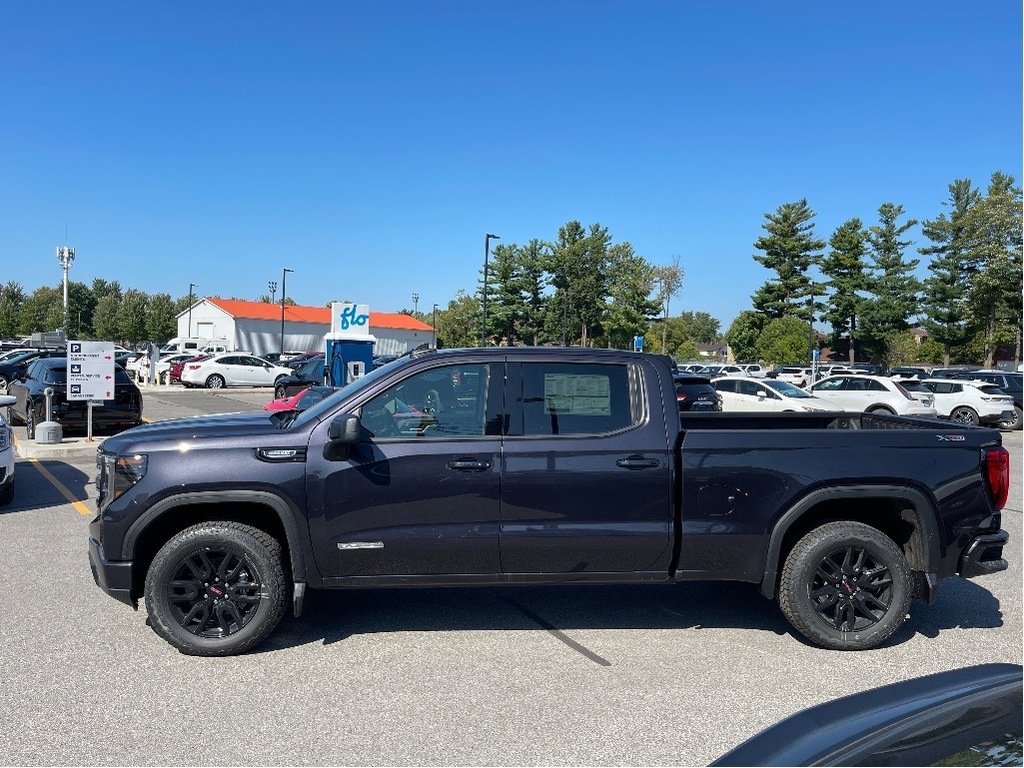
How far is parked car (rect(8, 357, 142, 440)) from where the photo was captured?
48.7ft

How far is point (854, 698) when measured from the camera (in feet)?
8.50

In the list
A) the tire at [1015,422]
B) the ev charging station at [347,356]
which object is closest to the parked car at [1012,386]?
the tire at [1015,422]

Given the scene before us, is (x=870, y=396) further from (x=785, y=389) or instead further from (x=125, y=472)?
(x=125, y=472)

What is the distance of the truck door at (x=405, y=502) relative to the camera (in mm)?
4852

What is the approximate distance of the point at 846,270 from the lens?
6656cm

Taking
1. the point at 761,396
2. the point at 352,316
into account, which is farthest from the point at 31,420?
the point at 761,396

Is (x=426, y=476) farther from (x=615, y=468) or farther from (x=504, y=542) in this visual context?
(x=615, y=468)

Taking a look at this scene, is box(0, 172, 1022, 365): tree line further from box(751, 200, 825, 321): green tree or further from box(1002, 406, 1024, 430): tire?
box(1002, 406, 1024, 430): tire

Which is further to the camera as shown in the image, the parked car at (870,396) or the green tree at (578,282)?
the green tree at (578,282)

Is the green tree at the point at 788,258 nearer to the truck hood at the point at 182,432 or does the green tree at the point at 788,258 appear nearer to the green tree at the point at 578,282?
the green tree at the point at 578,282

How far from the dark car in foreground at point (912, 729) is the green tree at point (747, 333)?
65928 millimetres

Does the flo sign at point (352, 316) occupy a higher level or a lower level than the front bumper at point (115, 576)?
higher


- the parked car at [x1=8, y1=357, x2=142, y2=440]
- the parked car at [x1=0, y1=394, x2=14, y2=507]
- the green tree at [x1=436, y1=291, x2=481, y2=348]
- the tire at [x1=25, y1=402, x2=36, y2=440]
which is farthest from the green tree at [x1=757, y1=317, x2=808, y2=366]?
the parked car at [x1=0, y1=394, x2=14, y2=507]

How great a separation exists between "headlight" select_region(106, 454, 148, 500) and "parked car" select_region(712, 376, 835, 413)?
17724 millimetres
